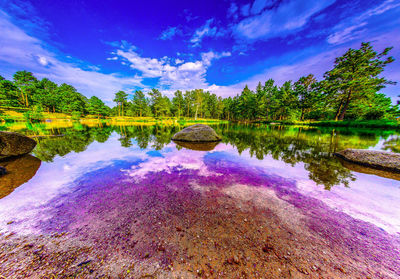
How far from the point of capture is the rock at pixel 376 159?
5618mm

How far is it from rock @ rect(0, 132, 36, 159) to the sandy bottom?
6907 millimetres

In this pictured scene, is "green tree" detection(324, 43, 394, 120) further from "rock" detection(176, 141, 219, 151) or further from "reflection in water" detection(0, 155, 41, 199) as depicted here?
"reflection in water" detection(0, 155, 41, 199)

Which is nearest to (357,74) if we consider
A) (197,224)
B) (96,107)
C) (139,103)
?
(197,224)

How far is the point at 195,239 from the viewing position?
2.25 metres

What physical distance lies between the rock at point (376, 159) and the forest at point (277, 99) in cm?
3527

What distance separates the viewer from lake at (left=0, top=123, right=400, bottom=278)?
1.80 metres

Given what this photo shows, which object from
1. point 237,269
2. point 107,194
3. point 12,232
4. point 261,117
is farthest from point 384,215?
point 261,117

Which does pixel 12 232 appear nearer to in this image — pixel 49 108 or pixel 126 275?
pixel 126 275

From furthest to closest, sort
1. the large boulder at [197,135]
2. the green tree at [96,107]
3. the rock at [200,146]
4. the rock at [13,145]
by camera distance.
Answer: the green tree at [96,107], the large boulder at [197,135], the rock at [200,146], the rock at [13,145]

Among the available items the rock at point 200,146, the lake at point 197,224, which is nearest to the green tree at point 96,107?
the rock at point 200,146

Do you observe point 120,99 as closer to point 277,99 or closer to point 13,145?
point 13,145

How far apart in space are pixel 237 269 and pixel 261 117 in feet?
223

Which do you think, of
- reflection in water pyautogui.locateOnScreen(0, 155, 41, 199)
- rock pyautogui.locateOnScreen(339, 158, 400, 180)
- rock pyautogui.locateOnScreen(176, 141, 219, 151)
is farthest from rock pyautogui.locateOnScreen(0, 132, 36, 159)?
rock pyautogui.locateOnScreen(339, 158, 400, 180)

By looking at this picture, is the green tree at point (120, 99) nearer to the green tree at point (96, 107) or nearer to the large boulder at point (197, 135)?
the green tree at point (96, 107)
